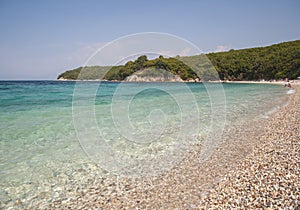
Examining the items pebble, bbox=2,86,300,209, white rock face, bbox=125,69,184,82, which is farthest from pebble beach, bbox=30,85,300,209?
white rock face, bbox=125,69,184,82

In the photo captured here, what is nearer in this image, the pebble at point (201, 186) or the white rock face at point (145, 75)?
the pebble at point (201, 186)

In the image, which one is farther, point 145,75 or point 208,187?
point 145,75

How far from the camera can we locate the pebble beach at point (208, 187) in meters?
4.23

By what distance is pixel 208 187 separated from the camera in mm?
5086

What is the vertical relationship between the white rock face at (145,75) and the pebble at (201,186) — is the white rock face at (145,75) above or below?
above

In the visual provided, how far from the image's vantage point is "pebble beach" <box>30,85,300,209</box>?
423cm

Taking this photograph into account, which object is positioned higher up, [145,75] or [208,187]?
[145,75]

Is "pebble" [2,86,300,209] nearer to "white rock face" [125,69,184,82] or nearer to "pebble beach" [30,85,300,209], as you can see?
"pebble beach" [30,85,300,209]

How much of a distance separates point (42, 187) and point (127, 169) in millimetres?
2150

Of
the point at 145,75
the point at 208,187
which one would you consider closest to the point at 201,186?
the point at 208,187

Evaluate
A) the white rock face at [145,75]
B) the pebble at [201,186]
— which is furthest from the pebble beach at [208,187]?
the white rock face at [145,75]

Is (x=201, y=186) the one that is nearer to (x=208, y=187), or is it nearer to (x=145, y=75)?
(x=208, y=187)

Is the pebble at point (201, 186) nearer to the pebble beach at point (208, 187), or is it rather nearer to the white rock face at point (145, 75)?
the pebble beach at point (208, 187)

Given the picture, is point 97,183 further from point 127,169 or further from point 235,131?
point 235,131
